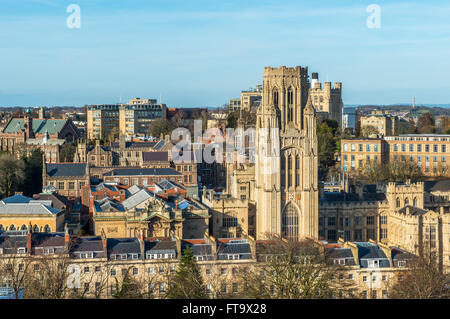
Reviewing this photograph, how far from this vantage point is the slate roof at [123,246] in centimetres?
4909

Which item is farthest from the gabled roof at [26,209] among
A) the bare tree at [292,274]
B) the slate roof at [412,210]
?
the slate roof at [412,210]

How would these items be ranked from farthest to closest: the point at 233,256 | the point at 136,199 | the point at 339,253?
the point at 136,199 → the point at 339,253 → the point at 233,256

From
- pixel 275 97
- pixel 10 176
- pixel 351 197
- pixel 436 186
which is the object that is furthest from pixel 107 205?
pixel 436 186

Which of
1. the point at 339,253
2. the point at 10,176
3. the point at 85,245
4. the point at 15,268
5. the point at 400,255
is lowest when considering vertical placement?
A: the point at 15,268

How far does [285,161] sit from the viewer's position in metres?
61.0

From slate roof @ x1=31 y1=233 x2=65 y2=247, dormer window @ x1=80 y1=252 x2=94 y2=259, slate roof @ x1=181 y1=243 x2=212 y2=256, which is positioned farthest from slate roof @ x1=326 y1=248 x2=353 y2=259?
slate roof @ x1=31 y1=233 x2=65 y2=247

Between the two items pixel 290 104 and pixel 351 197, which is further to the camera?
pixel 351 197

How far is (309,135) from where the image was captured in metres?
61.5

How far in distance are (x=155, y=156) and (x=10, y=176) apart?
17334mm

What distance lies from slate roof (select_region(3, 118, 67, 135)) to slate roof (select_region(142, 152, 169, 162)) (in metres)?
40.2

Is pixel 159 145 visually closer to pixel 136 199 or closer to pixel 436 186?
pixel 136 199

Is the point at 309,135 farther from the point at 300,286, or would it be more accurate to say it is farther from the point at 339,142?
the point at 339,142

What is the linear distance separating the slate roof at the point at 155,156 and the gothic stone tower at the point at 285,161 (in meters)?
30.5

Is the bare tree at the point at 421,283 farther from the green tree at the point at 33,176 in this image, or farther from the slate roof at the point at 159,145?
the slate roof at the point at 159,145
